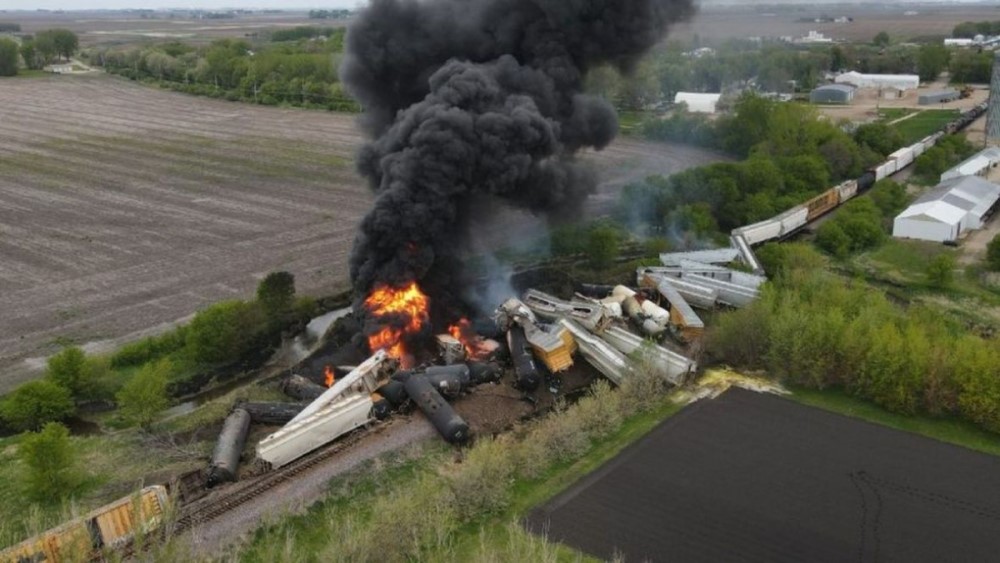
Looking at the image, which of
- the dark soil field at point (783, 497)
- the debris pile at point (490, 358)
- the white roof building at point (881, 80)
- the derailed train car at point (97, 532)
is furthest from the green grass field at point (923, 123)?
the derailed train car at point (97, 532)

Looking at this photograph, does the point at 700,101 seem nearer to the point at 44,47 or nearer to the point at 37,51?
the point at 44,47

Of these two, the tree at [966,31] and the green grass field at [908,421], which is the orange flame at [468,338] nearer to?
the green grass field at [908,421]

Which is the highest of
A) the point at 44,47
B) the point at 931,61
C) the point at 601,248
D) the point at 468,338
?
the point at 44,47

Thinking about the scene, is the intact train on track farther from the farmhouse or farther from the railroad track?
the farmhouse

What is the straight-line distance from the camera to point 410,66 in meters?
37.1

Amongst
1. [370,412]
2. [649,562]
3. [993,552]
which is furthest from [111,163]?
[993,552]

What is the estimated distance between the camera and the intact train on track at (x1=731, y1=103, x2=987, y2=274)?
45753mm

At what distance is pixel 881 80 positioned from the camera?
109 meters

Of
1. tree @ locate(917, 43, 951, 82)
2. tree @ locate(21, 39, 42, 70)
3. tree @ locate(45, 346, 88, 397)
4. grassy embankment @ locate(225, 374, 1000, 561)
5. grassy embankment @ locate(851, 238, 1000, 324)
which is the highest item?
tree @ locate(21, 39, 42, 70)

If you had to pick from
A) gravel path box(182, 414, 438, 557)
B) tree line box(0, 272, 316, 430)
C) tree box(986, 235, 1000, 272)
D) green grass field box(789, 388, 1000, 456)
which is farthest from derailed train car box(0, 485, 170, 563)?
tree box(986, 235, 1000, 272)

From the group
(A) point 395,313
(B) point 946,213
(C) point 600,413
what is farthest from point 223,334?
(B) point 946,213

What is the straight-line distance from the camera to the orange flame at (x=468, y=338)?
3172cm

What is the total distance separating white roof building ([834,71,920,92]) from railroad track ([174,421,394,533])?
340 ft

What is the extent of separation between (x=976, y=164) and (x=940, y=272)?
27370 mm
